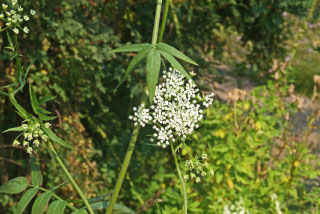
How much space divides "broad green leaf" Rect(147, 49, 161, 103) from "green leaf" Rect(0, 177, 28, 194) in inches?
22.7

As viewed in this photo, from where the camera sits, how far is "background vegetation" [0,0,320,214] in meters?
2.30

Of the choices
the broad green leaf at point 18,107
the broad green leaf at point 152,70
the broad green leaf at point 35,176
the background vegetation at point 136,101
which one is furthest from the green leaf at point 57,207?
the background vegetation at point 136,101

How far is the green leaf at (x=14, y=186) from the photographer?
4.24 ft

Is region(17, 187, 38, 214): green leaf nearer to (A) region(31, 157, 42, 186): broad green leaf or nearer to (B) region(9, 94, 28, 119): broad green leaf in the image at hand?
(A) region(31, 157, 42, 186): broad green leaf

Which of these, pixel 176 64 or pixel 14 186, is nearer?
pixel 176 64

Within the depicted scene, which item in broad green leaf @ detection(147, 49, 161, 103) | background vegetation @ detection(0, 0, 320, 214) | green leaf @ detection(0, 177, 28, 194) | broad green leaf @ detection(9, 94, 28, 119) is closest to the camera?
broad green leaf @ detection(147, 49, 161, 103)

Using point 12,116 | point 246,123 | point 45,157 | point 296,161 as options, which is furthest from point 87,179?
point 296,161

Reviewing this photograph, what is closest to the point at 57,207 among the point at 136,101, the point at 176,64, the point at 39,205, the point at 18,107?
the point at 39,205

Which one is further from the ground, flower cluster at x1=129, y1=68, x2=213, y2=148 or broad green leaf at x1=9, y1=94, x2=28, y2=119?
flower cluster at x1=129, y1=68, x2=213, y2=148

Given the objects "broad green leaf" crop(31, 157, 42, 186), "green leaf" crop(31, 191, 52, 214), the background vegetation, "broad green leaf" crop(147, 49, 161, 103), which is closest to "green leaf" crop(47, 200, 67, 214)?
"green leaf" crop(31, 191, 52, 214)

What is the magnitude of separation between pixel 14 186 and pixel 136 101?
1670 mm

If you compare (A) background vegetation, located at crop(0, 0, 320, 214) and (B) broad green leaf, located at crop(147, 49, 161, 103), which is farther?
(A) background vegetation, located at crop(0, 0, 320, 214)

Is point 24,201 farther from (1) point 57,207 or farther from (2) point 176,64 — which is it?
(2) point 176,64

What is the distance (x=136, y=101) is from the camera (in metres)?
2.93
